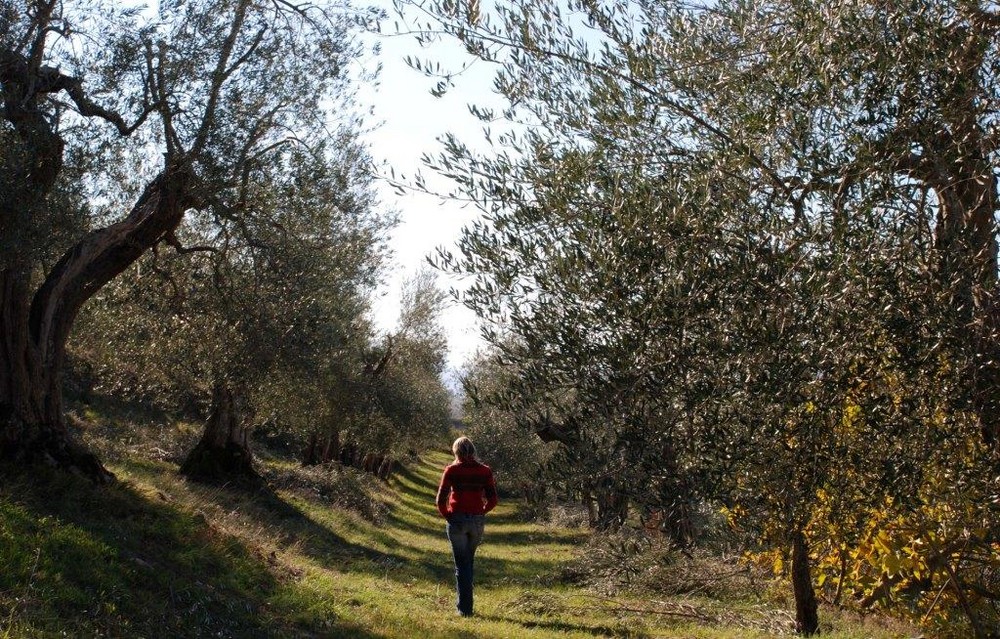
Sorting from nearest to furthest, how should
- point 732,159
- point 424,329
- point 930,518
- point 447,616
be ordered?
point 732,159 → point 930,518 → point 447,616 → point 424,329

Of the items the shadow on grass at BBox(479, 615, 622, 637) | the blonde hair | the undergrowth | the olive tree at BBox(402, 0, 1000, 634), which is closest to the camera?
the olive tree at BBox(402, 0, 1000, 634)

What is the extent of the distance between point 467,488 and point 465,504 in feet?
0.64

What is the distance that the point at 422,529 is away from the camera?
29062mm

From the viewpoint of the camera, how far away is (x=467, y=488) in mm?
10789

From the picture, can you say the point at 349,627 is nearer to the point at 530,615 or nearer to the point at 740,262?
the point at 530,615

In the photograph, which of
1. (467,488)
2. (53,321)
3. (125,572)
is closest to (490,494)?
(467,488)

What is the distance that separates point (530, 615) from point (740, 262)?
7.23 meters

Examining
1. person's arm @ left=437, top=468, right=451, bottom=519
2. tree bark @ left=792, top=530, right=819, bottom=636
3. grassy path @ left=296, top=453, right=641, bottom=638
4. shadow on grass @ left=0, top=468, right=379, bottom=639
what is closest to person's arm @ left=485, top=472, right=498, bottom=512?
person's arm @ left=437, top=468, right=451, bottom=519

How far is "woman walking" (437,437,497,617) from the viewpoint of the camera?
10742 millimetres

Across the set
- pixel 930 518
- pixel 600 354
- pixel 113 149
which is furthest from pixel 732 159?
pixel 113 149

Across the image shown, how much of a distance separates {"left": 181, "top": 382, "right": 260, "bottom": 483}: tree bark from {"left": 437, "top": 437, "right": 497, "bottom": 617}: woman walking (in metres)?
10.9

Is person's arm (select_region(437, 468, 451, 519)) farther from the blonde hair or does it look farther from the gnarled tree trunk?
the gnarled tree trunk

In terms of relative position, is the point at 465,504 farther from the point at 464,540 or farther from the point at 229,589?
the point at 229,589

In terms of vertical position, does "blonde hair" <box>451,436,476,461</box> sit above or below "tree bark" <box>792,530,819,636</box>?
above
